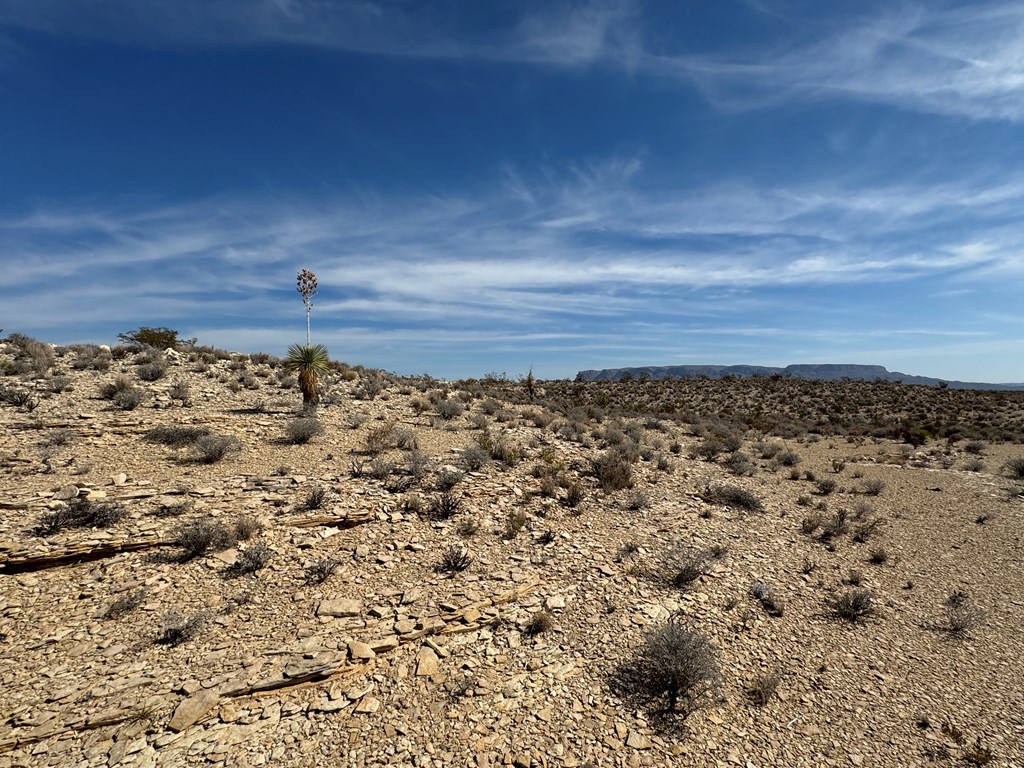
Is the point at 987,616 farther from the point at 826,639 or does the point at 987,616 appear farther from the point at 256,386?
the point at 256,386

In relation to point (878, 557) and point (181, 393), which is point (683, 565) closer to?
point (878, 557)

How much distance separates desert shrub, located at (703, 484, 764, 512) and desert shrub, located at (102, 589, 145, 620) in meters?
12.4

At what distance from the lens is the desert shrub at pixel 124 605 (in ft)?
21.1

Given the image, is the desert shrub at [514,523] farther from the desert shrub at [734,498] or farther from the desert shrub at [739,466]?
the desert shrub at [739,466]

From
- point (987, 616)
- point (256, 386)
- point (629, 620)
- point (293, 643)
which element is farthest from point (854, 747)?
point (256, 386)

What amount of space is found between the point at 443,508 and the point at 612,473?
516cm

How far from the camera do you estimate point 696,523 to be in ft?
37.4

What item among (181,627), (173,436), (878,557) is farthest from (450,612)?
(878,557)

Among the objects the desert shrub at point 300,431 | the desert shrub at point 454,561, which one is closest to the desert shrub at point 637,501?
the desert shrub at point 454,561

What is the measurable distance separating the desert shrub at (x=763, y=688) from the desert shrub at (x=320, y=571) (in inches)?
253

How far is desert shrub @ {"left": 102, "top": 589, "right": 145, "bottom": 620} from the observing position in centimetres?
642

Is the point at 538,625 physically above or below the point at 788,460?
below

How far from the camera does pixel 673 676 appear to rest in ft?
20.5

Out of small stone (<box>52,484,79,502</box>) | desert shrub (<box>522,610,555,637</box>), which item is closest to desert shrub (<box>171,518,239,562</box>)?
small stone (<box>52,484,79,502</box>)
